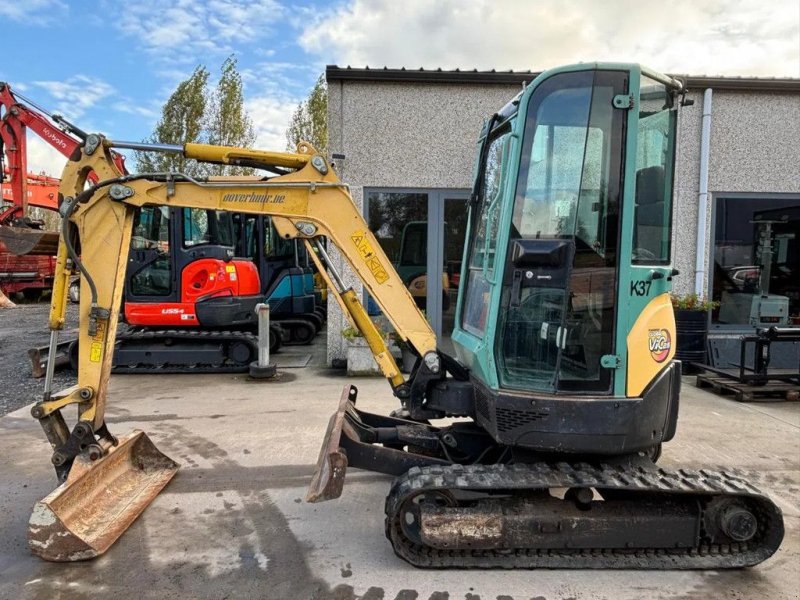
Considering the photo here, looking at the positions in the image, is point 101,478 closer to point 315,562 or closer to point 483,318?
point 315,562

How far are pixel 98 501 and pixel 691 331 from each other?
27.0ft

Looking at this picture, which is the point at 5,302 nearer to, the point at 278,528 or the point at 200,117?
the point at 200,117

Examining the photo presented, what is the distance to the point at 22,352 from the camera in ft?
34.2

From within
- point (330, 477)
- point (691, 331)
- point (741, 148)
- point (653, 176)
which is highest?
point (741, 148)

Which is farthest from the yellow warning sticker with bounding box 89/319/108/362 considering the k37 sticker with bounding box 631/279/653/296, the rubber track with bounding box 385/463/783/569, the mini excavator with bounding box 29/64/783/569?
the k37 sticker with bounding box 631/279/653/296

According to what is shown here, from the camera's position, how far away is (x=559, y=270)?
3.21 metres

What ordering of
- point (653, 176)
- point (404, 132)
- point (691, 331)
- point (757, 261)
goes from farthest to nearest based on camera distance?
point (757, 261)
point (404, 132)
point (691, 331)
point (653, 176)

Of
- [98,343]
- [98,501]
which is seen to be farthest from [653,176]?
[98,501]

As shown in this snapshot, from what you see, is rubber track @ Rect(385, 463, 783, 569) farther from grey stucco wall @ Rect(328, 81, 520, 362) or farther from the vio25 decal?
grey stucco wall @ Rect(328, 81, 520, 362)

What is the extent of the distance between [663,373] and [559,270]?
0.94 m

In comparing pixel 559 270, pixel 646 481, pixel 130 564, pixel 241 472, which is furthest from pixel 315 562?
pixel 559 270

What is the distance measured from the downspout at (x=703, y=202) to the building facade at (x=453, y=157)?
0.02 metres

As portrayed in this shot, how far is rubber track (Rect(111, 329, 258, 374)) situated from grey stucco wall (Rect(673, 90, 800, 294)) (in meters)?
7.16

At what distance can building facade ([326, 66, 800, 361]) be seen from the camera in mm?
8859
